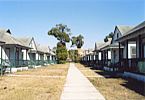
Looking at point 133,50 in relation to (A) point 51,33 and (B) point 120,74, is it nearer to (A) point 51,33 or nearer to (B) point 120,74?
(B) point 120,74

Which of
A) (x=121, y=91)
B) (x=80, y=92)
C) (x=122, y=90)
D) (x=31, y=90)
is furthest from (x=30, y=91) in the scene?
(x=122, y=90)

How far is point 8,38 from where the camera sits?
20.5 m

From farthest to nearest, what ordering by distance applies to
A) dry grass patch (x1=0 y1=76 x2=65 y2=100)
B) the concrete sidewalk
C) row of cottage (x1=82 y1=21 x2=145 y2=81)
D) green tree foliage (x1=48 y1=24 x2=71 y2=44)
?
green tree foliage (x1=48 y1=24 x2=71 y2=44) < row of cottage (x1=82 y1=21 x2=145 y2=81) < dry grass patch (x1=0 y1=76 x2=65 y2=100) < the concrete sidewalk

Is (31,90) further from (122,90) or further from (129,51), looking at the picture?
(129,51)

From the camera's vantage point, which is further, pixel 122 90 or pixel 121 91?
pixel 122 90

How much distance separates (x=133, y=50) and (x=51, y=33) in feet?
156

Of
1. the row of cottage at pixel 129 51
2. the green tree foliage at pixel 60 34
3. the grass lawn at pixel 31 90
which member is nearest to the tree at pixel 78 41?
the green tree foliage at pixel 60 34

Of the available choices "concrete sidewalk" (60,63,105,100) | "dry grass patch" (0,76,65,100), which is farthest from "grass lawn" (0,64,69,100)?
"concrete sidewalk" (60,63,105,100)

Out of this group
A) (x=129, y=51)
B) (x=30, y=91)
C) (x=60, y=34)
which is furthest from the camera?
(x=60, y=34)

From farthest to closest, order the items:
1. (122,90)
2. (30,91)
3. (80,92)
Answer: (122,90) < (30,91) < (80,92)

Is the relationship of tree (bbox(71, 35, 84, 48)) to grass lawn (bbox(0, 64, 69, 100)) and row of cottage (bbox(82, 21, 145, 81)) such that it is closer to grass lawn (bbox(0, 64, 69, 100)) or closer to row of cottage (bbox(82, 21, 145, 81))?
row of cottage (bbox(82, 21, 145, 81))

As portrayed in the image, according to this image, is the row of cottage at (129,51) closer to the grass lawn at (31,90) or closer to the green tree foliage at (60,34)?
the grass lawn at (31,90)

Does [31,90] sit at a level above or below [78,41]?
below

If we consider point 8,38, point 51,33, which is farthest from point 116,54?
point 51,33
